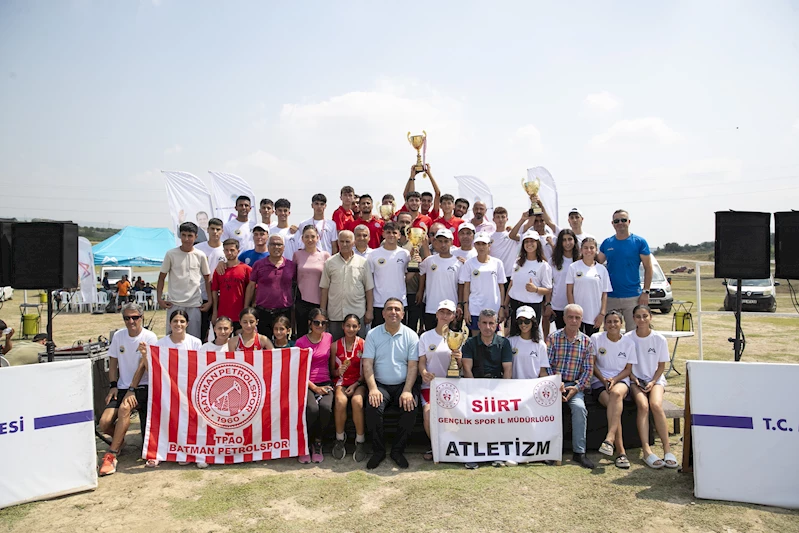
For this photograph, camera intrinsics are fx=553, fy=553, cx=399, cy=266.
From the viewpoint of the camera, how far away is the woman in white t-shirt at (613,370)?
17.4 ft

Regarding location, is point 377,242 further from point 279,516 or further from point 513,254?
point 279,516

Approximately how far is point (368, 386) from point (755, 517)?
3.31m

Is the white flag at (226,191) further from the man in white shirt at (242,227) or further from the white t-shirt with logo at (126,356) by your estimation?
the white t-shirt with logo at (126,356)

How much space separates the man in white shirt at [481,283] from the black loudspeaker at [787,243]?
2.87 m

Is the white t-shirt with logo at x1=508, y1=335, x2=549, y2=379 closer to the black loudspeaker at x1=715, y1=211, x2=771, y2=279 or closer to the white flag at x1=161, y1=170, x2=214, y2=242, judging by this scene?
the black loudspeaker at x1=715, y1=211, x2=771, y2=279

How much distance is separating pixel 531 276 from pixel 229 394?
3652 millimetres

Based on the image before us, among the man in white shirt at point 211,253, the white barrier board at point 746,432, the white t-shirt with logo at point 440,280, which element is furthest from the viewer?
the man in white shirt at point 211,253

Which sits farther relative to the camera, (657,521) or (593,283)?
(593,283)

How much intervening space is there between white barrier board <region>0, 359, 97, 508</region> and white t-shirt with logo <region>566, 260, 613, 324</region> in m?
5.13

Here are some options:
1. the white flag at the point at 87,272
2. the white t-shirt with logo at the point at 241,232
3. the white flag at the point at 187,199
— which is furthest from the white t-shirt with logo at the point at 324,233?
the white flag at the point at 87,272

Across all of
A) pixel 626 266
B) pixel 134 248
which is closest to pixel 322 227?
pixel 626 266

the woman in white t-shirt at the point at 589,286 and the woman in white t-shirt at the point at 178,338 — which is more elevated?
the woman in white t-shirt at the point at 589,286

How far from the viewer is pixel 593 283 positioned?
255 inches

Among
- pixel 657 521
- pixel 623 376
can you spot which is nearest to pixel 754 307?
pixel 623 376
